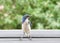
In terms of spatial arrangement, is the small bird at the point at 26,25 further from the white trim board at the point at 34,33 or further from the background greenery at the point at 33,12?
the background greenery at the point at 33,12

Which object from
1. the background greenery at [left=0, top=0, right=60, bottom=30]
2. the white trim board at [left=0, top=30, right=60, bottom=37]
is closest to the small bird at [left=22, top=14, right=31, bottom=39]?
the white trim board at [left=0, top=30, right=60, bottom=37]

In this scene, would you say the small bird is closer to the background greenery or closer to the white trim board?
the white trim board

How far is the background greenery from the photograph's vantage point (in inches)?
44.1

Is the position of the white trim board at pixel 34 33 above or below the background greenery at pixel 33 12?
below

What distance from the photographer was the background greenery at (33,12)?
1120 mm

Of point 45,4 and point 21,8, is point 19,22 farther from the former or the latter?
point 45,4

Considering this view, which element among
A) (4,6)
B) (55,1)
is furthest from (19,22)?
(55,1)

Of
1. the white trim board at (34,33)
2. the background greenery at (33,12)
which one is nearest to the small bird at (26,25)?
the white trim board at (34,33)

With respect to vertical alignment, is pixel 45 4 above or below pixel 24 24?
above

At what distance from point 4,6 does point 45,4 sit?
0.86 ft

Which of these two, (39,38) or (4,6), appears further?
(4,6)

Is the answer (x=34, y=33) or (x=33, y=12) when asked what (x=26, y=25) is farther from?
(x=33, y=12)

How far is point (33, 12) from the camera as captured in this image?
1128 millimetres

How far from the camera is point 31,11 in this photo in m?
1.12
